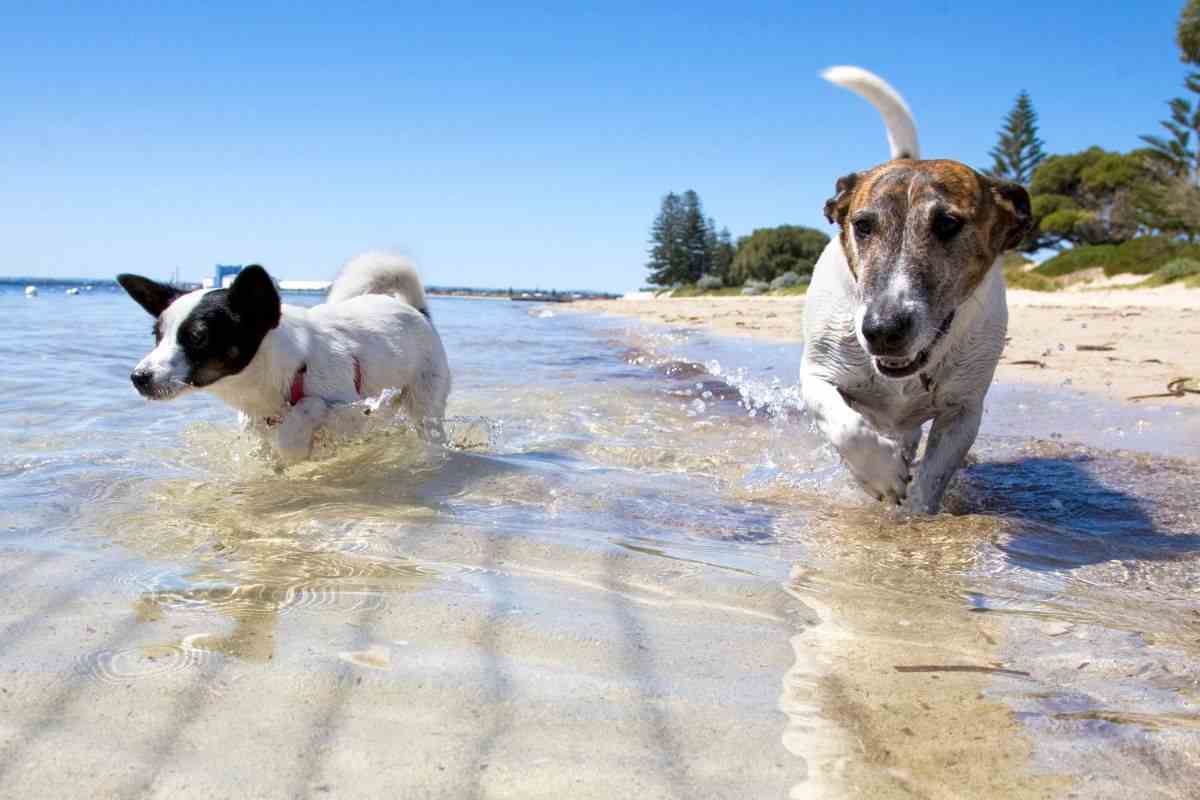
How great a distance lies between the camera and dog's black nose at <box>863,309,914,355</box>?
338cm

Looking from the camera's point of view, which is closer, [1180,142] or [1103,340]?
[1103,340]

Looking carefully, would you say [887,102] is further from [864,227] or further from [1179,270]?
[1179,270]

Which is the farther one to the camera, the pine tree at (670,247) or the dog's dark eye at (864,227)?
the pine tree at (670,247)

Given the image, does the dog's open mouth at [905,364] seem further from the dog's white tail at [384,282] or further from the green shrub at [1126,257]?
the green shrub at [1126,257]

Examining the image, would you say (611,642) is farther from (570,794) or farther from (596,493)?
(596,493)

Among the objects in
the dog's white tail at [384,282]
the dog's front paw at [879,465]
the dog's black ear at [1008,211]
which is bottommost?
the dog's front paw at [879,465]

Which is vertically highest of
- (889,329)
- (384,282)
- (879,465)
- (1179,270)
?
(1179,270)

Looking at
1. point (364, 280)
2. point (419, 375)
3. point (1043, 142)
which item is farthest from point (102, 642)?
point (1043, 142)

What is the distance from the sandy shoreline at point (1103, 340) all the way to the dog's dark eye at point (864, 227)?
4455mm

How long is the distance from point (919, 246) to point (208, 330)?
10.5ft

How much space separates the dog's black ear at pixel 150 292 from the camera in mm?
4664

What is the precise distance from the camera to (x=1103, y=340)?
11.4 meters

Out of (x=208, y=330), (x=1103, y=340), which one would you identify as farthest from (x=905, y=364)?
(x=1103, y=340)

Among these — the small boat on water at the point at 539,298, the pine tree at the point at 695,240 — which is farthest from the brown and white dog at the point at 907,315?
the pine tree at the point at 695,240
